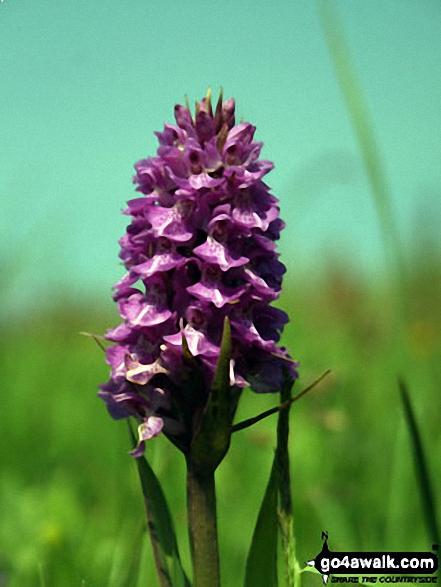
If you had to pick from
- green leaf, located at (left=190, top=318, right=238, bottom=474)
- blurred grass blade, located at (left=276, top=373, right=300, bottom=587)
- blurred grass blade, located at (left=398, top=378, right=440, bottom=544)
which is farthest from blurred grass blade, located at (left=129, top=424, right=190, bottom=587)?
blurred grass blade, located at (left=398, top=378, right=440, bottom=544)

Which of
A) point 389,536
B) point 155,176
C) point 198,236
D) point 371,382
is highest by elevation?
point 371,382

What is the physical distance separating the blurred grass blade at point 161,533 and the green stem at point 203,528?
0.04m

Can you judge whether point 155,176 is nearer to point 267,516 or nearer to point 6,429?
point 267,516

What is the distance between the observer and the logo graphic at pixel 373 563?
1867 mm

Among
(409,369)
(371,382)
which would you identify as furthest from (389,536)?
(371,382)

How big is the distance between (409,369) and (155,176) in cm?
89

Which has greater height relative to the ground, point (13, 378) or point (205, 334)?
point (13, 378)

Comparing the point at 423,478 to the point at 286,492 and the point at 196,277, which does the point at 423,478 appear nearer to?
the point at 286,492

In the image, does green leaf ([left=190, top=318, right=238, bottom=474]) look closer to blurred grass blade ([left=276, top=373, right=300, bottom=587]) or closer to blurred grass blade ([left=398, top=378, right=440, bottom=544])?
blurred grass blade ([left=276, top=373, right=300, bottom=587])

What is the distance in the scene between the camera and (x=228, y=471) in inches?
156

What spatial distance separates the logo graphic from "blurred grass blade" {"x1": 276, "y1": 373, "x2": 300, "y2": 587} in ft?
0.35

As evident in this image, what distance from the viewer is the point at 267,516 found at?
1646mm

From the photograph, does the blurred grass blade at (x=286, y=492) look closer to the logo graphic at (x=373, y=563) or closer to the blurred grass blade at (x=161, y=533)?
the logo graphic at (x=373, y=563)

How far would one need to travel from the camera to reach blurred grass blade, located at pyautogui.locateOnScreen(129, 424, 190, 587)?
173 cm
